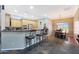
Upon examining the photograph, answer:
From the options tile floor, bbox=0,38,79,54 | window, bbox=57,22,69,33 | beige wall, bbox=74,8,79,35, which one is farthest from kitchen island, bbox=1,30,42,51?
beige wall, bbox=74,8,79,35

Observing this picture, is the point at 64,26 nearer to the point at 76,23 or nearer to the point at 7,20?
the point at 76,23

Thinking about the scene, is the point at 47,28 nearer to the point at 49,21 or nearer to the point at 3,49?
the point at 49,21

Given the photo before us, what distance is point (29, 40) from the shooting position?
261 cm

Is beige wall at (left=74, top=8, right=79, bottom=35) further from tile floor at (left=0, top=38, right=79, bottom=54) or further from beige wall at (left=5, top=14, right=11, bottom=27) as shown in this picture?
beige wall at (left=5, top=14, right=11, bottom=27)

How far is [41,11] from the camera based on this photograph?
8.34 feet

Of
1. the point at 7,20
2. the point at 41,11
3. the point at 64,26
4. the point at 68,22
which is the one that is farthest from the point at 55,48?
the point at 7,20

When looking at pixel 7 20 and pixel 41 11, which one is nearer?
pixel 7 20

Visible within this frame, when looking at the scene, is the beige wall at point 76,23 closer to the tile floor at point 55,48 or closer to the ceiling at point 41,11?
the ceiling at point 41,11

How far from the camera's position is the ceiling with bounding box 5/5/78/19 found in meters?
2.47

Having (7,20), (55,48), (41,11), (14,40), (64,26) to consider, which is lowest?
(55,48)

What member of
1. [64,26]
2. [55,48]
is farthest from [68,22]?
[55,48]

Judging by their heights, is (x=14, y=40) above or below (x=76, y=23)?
below

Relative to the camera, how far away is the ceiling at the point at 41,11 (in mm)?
2467
